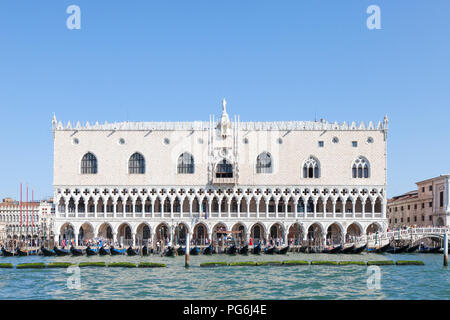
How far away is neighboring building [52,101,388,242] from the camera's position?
144 feet

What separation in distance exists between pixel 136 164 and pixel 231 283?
23.0 meters

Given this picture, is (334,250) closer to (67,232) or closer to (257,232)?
(257,232)

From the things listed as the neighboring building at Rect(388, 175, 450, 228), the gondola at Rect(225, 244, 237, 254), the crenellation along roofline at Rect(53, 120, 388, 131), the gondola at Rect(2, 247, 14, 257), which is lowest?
the gondola at Rect(2, 247, 14, 257)

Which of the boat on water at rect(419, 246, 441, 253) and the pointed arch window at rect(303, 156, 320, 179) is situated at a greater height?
the pointed arch window at rect(303, 156, 320, 179)

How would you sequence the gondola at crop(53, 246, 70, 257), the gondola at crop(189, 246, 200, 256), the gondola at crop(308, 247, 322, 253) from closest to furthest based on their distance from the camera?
1. the gondola at crop(189, 246, 200, 256)
2. the gondola at crop(53, 246, 70, 257)
3. the gondola at crop(308, 247, 322, 253)

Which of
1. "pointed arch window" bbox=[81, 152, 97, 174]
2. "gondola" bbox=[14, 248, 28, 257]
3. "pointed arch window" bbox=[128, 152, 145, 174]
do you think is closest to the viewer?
"gondola" bbox=[14, 248, 28, 257]

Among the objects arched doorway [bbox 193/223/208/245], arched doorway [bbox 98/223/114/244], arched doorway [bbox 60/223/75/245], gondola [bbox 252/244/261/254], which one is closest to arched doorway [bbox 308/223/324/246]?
gondola [bbox 252/244/261/254]

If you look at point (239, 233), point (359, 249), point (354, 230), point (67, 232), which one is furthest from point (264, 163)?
point (67, 232)

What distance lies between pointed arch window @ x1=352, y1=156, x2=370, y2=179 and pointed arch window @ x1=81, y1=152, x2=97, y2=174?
19903 mm

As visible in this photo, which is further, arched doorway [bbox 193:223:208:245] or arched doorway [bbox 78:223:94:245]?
arched doorway [bbox 78:223:94:245]

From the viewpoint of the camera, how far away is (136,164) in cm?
4434

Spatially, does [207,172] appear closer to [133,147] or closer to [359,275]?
[133,147]

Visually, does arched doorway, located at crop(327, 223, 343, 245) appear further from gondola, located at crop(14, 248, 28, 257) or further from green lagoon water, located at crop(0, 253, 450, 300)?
gondola, located at crop(14, 248, 28, 257)

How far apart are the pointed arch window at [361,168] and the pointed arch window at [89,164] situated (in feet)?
65.3
